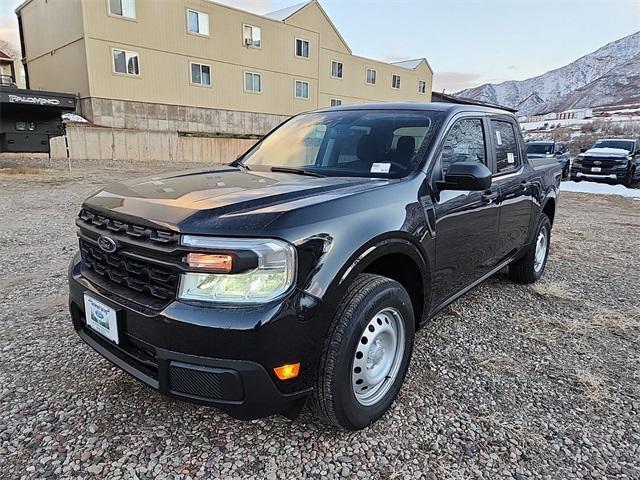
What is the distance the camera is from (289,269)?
1.78m

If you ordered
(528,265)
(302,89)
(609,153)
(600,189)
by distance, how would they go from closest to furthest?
(528,265) → (600,189) → (609,153) → (302,89)

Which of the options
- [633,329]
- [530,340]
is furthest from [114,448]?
[633,329]

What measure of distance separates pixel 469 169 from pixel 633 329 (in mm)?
2326

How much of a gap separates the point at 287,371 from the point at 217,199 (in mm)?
815

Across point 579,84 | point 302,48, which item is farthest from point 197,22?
point 579,84

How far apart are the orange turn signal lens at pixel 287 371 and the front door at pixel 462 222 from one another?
120 centimetres

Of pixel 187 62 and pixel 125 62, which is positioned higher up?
pixel 187 62

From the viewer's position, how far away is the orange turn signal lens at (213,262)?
67.7 inches

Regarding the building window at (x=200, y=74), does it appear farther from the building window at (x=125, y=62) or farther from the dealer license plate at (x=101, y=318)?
the dealer license plate at (x=101, y=318)

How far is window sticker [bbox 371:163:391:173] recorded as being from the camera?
2680mm

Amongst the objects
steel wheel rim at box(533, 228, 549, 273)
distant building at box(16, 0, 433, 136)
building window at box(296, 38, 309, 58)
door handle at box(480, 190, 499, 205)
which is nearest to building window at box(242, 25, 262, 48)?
distant building at box(16, 0, 433, 136)

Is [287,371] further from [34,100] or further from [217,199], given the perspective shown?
[34,100]

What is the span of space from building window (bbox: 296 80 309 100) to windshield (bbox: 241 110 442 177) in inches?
1062

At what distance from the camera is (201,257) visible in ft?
5.68
